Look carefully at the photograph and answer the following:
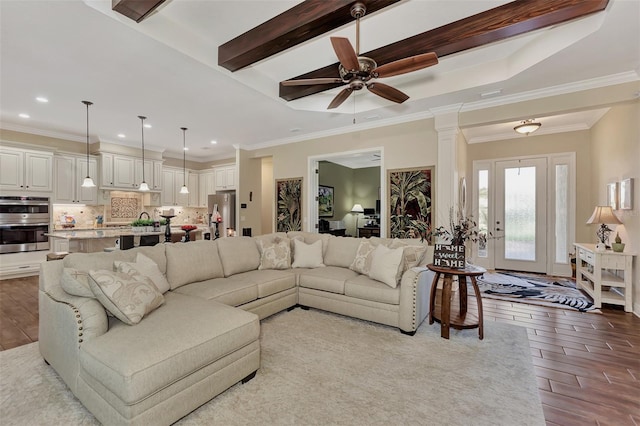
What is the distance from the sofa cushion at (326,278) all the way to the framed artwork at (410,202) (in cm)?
171

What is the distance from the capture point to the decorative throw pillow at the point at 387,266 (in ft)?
10.3

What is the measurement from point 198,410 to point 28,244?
19.8ft

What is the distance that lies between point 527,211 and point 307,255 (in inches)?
196

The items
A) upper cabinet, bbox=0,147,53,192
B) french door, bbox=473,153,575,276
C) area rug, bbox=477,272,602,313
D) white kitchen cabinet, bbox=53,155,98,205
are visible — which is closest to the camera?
area rug, bbox=477,272,602,313

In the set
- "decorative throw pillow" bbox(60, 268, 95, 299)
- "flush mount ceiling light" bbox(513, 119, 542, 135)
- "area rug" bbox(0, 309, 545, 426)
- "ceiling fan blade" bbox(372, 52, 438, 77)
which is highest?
"flush mount ceiling light" bbox(513, 119, 542, 135)

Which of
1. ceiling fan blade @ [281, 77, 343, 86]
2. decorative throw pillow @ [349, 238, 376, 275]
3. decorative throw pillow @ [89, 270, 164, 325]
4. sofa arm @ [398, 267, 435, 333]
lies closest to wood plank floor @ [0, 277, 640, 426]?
sofa arm @ [398, 267, 435, 333]

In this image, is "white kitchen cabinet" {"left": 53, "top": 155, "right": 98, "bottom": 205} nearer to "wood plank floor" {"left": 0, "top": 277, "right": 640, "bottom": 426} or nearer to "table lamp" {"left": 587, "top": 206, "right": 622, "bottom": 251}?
"wood plank floor" {"left": 0, "top": 277, "right": 640, "bottom": 426}

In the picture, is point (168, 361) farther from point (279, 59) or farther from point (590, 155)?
point (590, 155)

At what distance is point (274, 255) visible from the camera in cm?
394

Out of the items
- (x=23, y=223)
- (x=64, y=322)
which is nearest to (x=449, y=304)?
(x=64, y=322)

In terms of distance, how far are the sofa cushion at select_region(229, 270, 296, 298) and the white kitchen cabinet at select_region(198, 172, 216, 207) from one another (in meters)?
5.67

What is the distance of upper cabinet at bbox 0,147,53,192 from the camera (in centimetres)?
536

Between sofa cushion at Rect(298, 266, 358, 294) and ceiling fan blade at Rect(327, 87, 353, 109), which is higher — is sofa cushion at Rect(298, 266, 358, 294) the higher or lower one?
the lower one

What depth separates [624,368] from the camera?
93.9 inches
